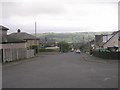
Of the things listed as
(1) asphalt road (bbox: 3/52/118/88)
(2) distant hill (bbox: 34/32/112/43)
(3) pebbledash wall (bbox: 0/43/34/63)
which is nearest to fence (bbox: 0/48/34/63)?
(3) pebbledash wall (bbox: 0/43/34/63)

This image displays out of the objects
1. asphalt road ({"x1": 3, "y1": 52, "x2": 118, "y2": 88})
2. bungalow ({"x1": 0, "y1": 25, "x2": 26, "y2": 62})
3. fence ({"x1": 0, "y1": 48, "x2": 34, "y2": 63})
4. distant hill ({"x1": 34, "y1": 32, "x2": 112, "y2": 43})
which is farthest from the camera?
distant hill ({"x1": 34, "y1": 32, "x2": 112, "y2": 43})

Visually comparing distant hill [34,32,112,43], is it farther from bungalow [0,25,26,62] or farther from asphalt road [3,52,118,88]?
asphalt road [3,52,118,88]

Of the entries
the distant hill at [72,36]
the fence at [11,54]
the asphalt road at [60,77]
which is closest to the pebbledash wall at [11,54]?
the fence at [11,54]

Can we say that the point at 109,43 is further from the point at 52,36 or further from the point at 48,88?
the point at 52,36

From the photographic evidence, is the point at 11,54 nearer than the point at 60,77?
No

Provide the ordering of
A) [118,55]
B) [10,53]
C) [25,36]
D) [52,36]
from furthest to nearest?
[52,36] → [25,36] → [118,55] → [10,53]

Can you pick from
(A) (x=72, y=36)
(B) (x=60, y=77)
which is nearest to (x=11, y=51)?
(B) (x=60, y=77)

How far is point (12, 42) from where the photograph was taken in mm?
43438

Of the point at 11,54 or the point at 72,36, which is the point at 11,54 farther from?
the point at 72,36

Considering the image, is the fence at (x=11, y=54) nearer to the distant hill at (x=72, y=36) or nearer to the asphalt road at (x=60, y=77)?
the asphalt road at (x=60, y=77)

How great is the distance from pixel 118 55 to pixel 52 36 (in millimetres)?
130548

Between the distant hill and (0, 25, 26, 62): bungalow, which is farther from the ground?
the distant hill

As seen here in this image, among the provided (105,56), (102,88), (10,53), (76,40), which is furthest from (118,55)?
(76,40)

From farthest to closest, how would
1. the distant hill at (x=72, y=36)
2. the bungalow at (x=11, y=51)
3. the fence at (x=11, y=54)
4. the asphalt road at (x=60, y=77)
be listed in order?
1. the distant hill at (x=72, y=36)
2. the bungalow at (x=11, y=51)
3. the fence at (x=11, y=54)
4. the asphalt road at (x=60, y=77)
